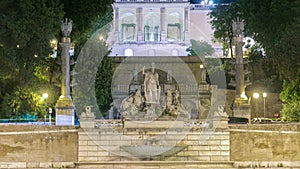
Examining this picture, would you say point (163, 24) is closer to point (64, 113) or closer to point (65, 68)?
point (65, 68)

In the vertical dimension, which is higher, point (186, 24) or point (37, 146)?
point (186, 24)

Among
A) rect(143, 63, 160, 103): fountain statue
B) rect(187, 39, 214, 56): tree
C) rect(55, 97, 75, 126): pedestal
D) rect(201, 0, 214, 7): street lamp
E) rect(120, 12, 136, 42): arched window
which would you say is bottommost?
rect(55, 97, 75, 126): pedestal

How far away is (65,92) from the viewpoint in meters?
29.7

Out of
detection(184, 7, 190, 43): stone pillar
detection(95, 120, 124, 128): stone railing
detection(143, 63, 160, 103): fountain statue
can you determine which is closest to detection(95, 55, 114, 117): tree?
detection(143, 63, 160, 103): fountain statue

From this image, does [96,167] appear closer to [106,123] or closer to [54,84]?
[106,123]

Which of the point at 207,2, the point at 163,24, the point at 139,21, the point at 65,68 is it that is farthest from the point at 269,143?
the point at 207,2

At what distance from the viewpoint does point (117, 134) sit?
24484mm

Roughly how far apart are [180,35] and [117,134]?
42.0 metres

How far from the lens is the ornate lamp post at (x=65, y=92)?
1129 inches

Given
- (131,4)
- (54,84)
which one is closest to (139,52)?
(131,4)

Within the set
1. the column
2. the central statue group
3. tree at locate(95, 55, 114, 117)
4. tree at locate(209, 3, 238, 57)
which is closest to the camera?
the central statue group

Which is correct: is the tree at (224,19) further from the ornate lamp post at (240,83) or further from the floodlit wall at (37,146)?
the floodlit wall at (37,146)

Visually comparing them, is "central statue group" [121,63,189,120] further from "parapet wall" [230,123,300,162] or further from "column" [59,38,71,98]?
"column" [59,38,71,98]

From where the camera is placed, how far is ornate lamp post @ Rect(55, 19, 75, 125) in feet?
94.1
